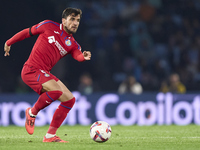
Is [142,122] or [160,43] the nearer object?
[142,122]

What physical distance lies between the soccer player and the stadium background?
6.89 metres

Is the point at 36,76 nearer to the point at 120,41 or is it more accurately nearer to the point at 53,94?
the point at 53,94

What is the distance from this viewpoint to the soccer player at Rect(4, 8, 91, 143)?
6582 millimetres

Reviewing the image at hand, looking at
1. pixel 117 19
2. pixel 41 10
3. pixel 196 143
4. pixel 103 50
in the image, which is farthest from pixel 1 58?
pixel 196 143

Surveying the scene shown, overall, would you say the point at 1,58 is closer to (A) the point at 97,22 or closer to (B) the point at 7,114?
(B) the point at 7,114

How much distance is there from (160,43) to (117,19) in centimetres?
167

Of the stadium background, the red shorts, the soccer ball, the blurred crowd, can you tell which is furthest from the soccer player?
the stadium background

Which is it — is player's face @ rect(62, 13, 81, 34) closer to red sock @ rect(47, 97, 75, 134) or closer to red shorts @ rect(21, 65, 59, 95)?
red shorts @ rect(21, 65, 59, 95)

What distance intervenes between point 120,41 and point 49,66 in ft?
27.4

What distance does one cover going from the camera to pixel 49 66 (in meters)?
6.87

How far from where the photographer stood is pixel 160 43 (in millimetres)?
15266

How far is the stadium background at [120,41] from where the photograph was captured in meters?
14.0

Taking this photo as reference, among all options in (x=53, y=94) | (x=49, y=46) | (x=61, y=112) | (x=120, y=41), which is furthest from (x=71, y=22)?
(x=120, y=41)

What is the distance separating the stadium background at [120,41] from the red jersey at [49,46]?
22.5 feet
